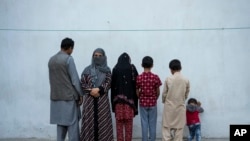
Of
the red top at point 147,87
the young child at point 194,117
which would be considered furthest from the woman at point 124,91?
the young child at point 194,117

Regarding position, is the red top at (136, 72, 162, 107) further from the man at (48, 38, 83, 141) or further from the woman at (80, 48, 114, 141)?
the man at (48, 38, 83, 141)

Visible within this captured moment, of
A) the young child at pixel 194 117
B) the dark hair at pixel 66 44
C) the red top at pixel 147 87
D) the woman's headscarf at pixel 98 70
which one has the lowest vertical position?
the young child at pixel 194 117

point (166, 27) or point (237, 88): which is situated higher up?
point (166, 27)

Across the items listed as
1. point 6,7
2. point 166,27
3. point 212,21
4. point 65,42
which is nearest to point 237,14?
point 212,21

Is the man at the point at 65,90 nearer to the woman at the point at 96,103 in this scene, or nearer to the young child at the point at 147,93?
the woman at the point at 96,103

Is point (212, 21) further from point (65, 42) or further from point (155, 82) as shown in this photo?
point (65, 42)

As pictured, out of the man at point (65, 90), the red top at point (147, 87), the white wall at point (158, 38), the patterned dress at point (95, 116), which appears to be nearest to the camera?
the man at point (65, 90)

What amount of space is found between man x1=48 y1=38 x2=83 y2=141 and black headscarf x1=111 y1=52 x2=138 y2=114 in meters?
0.62

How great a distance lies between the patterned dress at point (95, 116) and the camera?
6.32 m

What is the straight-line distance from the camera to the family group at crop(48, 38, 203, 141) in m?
6.02

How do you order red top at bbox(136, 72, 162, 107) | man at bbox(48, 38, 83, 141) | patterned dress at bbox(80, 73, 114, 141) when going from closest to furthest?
1. man at bbox(48, 38, 83, 141)
2. patterned dress at bbox(80, 73, 114, 141)
3. red top at bbox(136, 72, 162, 107)

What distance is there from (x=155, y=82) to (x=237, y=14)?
204 centimetres

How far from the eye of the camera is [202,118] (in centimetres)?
729

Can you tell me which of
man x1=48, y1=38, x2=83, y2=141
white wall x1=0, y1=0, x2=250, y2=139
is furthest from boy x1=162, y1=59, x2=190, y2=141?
man x1=48, y1=38, x2=83, y2=141
